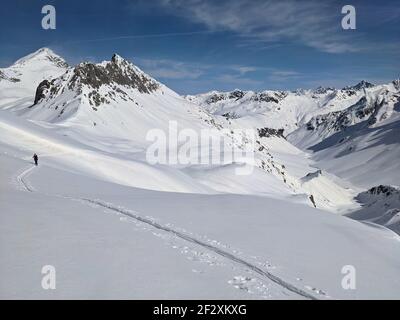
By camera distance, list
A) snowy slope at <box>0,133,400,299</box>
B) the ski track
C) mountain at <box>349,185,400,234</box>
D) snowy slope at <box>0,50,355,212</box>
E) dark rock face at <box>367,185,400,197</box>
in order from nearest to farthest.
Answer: snowy slope at <box>0,133,400,299</box> < the ski track < snowy slope at <box>0,50,355,212</box> < mountain at <box>349,185,400,234</box> < dark rock face at <box>367,185,400,197</box>

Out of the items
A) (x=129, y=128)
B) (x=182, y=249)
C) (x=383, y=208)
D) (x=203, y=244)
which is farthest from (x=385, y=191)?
(x=182, y=249)

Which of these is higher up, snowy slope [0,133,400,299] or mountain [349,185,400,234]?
mountain [349,185,400,234]

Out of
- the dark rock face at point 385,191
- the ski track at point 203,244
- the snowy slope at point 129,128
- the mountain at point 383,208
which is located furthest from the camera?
the dark rock face at point 385,191

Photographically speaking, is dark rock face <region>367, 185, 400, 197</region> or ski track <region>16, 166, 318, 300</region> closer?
ski track <region>16, 166, 318, 300</region>

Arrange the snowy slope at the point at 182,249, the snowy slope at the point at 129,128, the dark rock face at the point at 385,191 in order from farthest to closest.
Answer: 1. the dark rock face at the point at 385,191
2. the snowy slope at the point at 129,128
3. the snowy slope at the point at 182,249

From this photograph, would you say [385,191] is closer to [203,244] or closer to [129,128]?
[129,128]

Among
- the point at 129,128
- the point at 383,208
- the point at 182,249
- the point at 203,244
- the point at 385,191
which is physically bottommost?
the point at 182,249

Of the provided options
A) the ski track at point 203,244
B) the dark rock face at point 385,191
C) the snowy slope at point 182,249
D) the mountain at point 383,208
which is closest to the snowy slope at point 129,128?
the dark rock face at point 385,191

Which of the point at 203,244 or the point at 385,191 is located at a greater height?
the point at 385,191

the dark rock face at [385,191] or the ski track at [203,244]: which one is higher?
the dark rock face at [385,191]

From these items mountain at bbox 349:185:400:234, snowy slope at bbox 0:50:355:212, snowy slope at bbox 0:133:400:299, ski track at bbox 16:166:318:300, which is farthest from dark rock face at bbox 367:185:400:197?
ski track at bbox 16:166:318:300

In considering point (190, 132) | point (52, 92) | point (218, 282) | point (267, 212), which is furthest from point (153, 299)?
point (52, 92)

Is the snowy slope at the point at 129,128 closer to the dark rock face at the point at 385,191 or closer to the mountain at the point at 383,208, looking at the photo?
the dark rock face at the point at 385,191

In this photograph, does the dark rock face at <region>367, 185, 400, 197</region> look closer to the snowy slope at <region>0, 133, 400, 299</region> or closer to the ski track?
the snowy slope at <region>0, 133, 400, 299</region>
